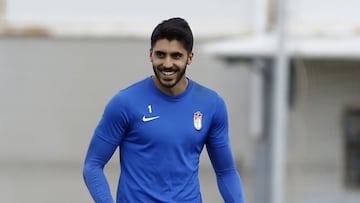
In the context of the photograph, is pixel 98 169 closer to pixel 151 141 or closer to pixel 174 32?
pixel 151 141

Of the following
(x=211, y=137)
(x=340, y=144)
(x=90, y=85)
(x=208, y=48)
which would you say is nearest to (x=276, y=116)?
(x=208, y=48)

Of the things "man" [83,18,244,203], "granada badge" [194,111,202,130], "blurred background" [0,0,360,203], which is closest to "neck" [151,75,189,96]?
"man" [83,18,244,203]

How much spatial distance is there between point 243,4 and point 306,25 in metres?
0.79

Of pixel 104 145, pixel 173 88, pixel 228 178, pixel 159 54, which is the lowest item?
pixel 228 178

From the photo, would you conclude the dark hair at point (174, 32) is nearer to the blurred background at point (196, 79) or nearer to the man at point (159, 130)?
the man at point (159, 130)

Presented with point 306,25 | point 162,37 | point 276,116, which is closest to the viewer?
point 162,37

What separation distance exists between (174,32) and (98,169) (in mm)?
609

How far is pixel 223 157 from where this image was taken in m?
4.67

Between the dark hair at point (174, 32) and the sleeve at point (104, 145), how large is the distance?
0.96 ft

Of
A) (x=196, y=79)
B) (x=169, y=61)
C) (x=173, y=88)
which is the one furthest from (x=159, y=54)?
(x=196, y=79)

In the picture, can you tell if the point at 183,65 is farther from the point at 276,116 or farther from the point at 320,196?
the point at 320,196

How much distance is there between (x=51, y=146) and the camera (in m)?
14.0

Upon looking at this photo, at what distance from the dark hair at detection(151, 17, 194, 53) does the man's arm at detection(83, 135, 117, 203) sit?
1.43ft

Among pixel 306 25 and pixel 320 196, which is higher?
pixel 306 25
